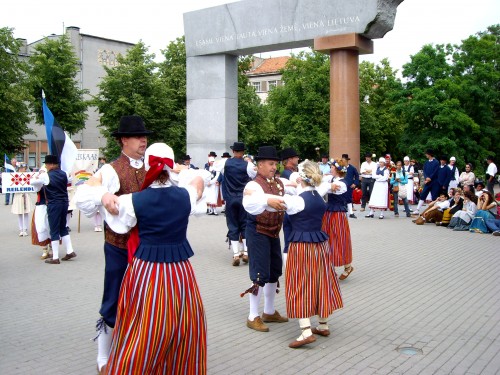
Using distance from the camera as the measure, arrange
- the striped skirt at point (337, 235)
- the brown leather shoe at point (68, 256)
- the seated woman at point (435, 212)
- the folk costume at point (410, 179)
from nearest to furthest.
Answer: the striped skirt at point (337, 235) → the brown leather shoe at point (68, 256) → the seated woman at point (435, 212) → the folk costume at point (410, 179)

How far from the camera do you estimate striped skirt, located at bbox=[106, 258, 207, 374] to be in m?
3.40

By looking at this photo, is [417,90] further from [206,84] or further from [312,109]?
[206,84]

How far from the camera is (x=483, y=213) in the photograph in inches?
548

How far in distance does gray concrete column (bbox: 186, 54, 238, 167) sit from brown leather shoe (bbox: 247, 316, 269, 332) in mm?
13176

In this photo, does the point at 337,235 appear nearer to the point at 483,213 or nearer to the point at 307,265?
the point at 307,265

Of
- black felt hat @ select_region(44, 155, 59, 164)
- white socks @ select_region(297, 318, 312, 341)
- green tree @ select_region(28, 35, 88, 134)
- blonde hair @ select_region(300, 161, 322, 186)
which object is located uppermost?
green tree @ select_region(28, 35, 88, 134)

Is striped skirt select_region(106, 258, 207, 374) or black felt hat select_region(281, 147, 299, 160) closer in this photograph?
striped skirt select_region(106, 258, 207, 374)

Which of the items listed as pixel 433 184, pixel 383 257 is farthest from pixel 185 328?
pixel 433 184

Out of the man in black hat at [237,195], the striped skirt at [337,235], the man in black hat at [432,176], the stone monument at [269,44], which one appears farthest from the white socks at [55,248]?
the man in black hat at [432,176]

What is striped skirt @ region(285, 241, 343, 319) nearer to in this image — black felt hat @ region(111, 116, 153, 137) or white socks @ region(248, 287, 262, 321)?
white socks @ region(248, 287, 262, 321)

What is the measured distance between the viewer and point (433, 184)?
16.8 m

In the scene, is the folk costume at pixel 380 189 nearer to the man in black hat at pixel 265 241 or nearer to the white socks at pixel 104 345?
the man in black hat at pixel 265 241

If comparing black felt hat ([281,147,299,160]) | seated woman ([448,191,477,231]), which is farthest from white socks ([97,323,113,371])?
seated woman ([448,191,477,231])

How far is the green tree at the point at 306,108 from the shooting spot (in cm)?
4438
